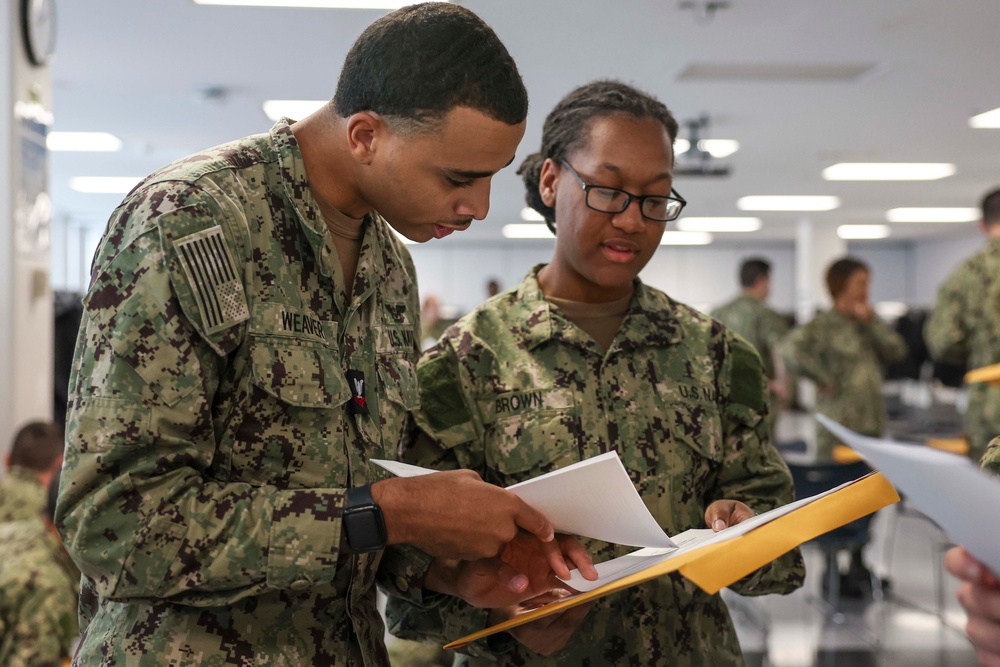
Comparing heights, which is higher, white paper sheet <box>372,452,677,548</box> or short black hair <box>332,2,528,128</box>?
short black hair <box>332,2,528,128</box>

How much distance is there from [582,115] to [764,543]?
3.06 feet

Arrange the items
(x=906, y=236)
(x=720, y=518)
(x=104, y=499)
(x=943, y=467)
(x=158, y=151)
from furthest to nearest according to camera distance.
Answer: (x=906, y=236)
(x=158, y=151)
(x=720, y=518)
(x=104, y=499)
(x=943, y=467)

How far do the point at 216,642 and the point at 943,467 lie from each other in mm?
879

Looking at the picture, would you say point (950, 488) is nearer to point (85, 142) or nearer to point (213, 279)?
point (213, 279)

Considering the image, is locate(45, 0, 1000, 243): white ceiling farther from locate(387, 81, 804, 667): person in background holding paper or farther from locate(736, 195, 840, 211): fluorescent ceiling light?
locate(736, 195, 840, 211): fluorescent ceiling light

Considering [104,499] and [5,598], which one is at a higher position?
[104,499]

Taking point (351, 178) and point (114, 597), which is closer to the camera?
point (114, 597)

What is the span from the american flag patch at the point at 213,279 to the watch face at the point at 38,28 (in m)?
3.96

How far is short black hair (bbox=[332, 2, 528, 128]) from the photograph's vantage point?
1.25 m

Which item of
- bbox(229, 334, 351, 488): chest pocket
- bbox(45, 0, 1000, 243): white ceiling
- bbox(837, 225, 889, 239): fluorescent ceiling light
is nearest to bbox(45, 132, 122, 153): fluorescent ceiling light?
bbox(45, 0, 1000, 243): white ceiling

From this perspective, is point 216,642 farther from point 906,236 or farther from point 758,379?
point 906,236

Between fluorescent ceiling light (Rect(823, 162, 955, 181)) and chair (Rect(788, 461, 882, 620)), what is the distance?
22.3 feet

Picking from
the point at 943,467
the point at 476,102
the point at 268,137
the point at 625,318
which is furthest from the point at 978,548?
the point at 268,137

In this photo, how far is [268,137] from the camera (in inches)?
53.5
